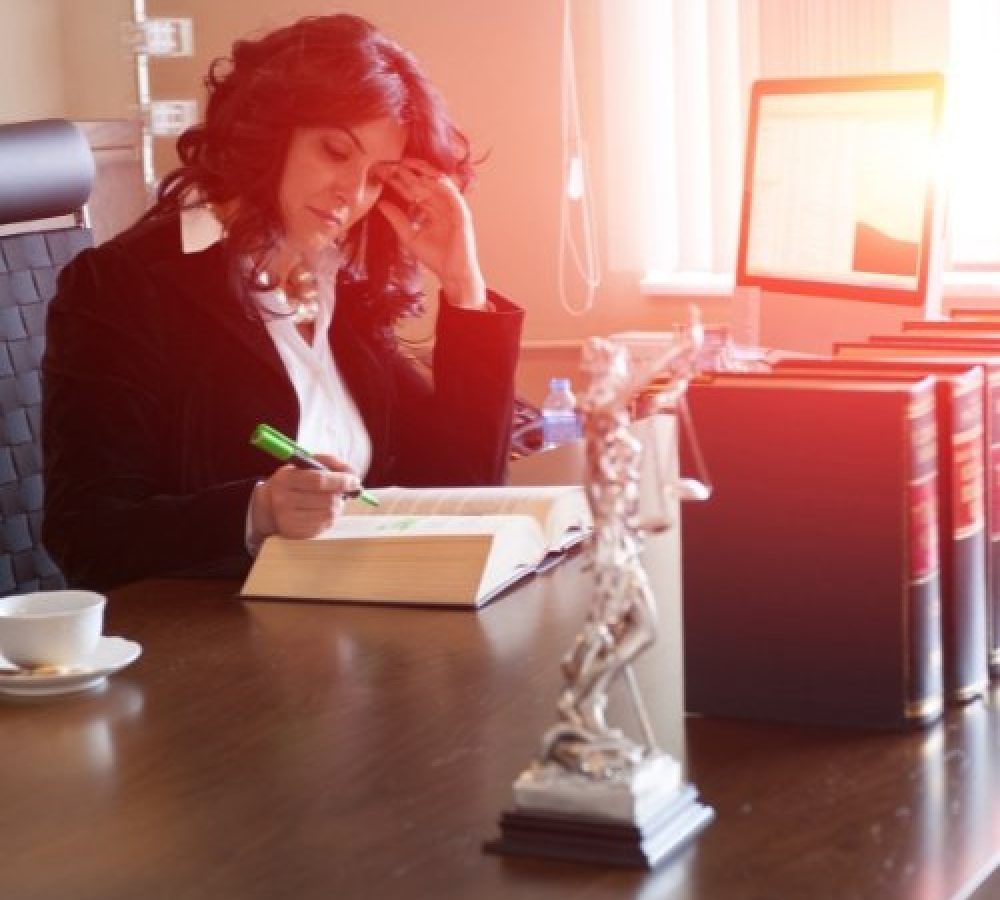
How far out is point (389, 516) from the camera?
72.4 inches

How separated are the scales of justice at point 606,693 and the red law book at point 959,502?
29cm

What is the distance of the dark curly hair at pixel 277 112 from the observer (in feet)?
7.21

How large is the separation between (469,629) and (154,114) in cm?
260

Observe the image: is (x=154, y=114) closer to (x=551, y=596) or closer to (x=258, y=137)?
(x=258, y=137)

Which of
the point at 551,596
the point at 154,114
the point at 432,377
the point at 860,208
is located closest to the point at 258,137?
the point at 432,377

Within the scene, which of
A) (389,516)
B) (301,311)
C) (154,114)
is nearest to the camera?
(389,516)

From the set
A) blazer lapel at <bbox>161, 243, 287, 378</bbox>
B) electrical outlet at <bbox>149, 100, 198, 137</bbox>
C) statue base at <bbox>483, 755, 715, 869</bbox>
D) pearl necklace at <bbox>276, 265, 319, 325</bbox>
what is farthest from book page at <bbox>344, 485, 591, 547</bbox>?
electrical outlet at <bbox>149, 100, 198, 137</bbox>

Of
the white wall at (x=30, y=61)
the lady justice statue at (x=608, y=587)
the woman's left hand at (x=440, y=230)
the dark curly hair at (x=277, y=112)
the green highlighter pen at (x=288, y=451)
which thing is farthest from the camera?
the white wall at (x=30, y=61)

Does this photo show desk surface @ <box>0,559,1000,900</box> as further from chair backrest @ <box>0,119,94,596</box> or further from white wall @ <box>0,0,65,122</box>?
white wall @ <box>0,0,65,122</box>

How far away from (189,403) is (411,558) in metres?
0.56

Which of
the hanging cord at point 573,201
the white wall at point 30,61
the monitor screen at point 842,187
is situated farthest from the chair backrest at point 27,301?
the white wall at point 30,61

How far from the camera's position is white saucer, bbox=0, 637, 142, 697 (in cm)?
145

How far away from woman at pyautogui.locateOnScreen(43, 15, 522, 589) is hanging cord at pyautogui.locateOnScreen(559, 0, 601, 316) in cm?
132

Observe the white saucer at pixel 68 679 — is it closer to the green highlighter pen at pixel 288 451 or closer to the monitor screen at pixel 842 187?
the green highlighter pen at pixel 288 451
